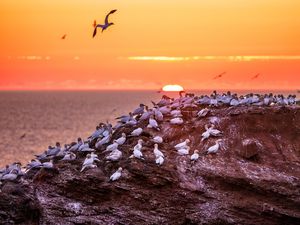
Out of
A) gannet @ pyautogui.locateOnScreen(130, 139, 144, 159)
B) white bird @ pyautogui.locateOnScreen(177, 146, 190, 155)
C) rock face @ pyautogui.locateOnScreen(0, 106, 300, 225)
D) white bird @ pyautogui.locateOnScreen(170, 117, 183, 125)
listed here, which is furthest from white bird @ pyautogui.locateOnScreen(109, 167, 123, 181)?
white bird @ pyautogui.locateOnScreen(170, 117, 183, 125)

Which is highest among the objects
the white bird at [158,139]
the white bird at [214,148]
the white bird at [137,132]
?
the white bird at [137,132]

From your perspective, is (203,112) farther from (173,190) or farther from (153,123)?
(173,190)

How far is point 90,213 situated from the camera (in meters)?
28.4

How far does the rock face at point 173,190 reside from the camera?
92.1ft

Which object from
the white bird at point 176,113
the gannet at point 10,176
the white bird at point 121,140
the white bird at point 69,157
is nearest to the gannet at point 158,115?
the white bird at point 176,113

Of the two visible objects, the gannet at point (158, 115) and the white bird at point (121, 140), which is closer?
the white bird at point (121, 140)

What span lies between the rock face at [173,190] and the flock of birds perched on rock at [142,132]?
0.28 m

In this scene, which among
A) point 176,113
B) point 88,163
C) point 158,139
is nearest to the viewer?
point 88,163

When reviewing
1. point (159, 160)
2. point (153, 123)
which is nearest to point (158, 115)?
point (153, 123)

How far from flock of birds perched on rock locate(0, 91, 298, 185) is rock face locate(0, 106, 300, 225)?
283mm

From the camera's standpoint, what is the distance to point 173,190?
2836 cm

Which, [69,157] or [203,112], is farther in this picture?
[203,112]

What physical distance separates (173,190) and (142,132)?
430cm

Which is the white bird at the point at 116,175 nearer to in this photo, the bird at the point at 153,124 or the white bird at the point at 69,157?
the white bird at the point at 69,157
